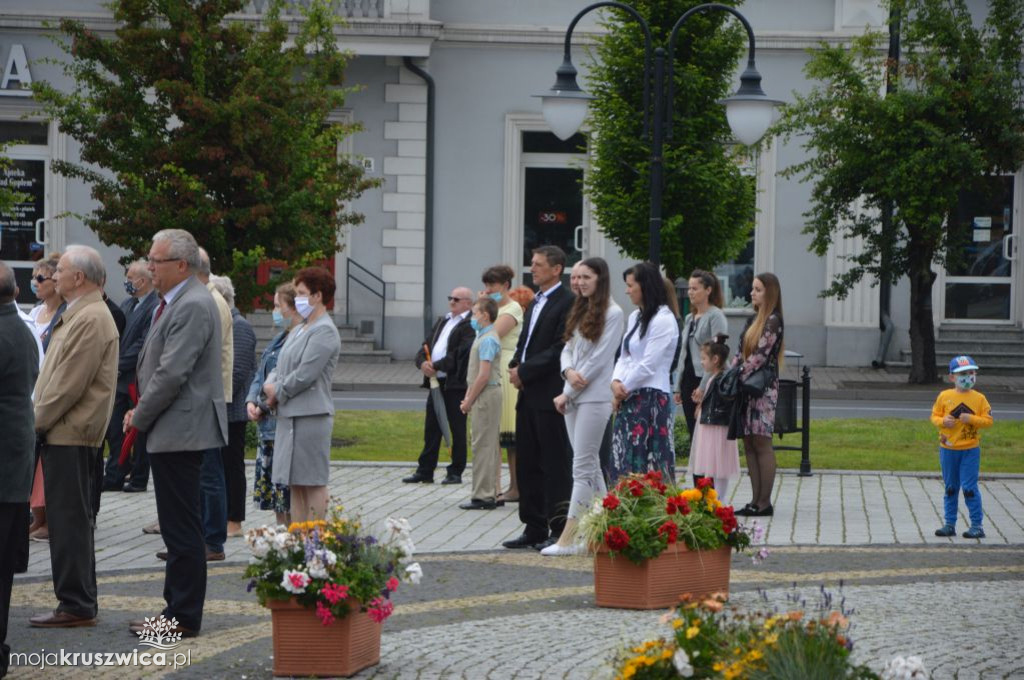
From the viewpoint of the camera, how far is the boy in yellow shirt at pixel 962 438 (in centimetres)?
1089

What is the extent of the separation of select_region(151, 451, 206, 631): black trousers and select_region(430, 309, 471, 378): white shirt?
589cm

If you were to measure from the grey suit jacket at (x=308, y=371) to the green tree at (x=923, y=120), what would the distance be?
15117 mm

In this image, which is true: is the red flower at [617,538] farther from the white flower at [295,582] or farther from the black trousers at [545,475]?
the black trousers at [545,475]

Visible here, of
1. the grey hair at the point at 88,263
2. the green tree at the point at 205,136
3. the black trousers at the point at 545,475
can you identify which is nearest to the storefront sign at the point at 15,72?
the green tree at the point at 205,136

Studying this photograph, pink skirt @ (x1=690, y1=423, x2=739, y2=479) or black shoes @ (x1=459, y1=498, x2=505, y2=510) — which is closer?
pink skirt @ (x1=690, y1=423, x2=739, y2=479)

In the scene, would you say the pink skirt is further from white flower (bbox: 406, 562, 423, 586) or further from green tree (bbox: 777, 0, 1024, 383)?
green tree (bbox: 777, 0, 1024, 383)

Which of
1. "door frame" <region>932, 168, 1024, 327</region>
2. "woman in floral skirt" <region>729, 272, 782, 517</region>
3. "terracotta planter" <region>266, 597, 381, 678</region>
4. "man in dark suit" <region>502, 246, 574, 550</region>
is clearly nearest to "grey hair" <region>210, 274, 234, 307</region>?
"man in dark suit" <region>502, 246, 574, 550</region>

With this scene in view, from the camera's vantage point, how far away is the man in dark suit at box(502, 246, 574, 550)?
10383 mm

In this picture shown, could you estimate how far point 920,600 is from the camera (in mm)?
8453

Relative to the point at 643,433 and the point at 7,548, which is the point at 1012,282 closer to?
the point at 643,433

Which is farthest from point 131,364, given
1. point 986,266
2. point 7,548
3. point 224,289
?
point 986,266

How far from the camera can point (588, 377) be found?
9.93m

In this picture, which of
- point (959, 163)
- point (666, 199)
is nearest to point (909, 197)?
point (959, 163)

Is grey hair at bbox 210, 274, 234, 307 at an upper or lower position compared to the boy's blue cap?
upper
